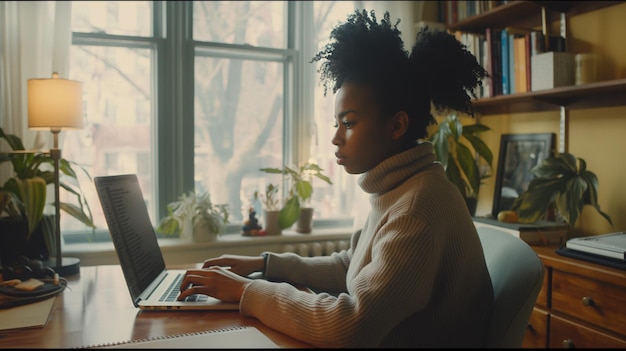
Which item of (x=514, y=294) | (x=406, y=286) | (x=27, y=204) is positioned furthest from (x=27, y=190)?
(x=514, y=294)

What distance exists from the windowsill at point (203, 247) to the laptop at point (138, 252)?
1082mm

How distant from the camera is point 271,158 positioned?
293cm

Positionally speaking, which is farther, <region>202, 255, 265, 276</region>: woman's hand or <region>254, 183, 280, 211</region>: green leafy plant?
<region>254, 183, 280, 211</region>: green leafy plant

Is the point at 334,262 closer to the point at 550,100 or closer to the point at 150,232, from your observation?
the point at 150,232

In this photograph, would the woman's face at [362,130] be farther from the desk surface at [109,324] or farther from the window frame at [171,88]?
the window frame at [171,88]

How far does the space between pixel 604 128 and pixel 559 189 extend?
1.21 ft

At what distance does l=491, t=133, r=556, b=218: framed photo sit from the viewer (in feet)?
7.87

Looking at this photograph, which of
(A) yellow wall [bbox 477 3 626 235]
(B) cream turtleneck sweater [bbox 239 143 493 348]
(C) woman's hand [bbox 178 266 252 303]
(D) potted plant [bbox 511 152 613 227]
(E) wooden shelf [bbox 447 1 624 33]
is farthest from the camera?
(E) wooden shelf [bbox 447 1 624 33]

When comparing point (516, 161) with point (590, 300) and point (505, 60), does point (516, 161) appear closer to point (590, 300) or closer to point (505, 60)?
point (505, 60)

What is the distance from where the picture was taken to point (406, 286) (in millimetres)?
867

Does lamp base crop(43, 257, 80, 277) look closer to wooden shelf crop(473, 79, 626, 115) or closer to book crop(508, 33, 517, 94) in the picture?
Answer: wooden shelf crop(473, 79, 626, 115)

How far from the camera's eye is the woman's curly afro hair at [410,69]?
1138 millimetres

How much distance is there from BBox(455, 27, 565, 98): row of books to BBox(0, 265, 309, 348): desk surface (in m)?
1.70

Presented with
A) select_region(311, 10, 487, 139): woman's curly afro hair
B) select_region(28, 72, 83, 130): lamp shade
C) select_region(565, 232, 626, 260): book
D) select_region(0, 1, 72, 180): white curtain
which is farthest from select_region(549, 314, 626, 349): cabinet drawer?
select_region(0, 1, 72, 180): white curtain
